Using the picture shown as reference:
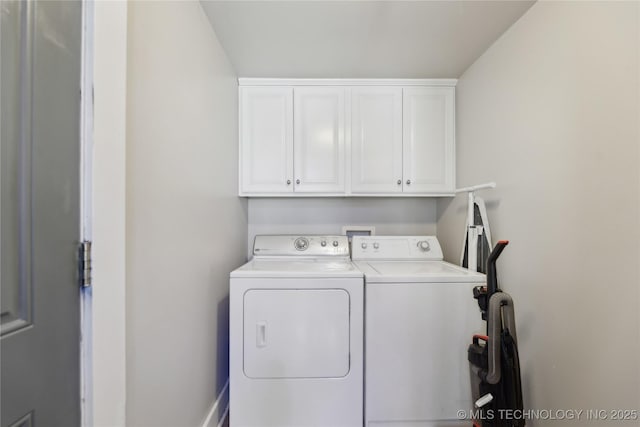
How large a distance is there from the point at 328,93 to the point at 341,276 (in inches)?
54.3

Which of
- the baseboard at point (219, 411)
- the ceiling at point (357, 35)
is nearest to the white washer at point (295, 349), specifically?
the baseboard at point (219, 411)

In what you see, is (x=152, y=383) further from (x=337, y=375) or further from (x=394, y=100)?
(x=394, y=100)

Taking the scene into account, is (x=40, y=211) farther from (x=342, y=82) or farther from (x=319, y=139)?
(x=342, y=82)

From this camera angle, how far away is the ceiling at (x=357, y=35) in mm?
1258

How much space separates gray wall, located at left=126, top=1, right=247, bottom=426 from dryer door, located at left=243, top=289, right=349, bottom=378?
272 mm

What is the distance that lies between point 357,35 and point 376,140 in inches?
28.8

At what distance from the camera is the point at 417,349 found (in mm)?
1398

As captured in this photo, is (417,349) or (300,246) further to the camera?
(300,246)

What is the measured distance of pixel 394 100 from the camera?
1960 millimetres

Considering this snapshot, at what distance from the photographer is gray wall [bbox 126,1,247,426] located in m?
0.83

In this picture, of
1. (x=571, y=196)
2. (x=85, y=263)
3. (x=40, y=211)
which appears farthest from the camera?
(x=571, y=196)

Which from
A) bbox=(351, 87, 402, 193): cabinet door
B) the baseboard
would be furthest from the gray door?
bbox=(351, 87, 402, 193): cabinet door

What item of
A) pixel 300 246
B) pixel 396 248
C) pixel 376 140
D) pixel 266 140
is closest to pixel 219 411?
pixel 300 246

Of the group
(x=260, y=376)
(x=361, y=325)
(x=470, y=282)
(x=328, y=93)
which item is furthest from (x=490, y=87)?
(x=260, y=376)
